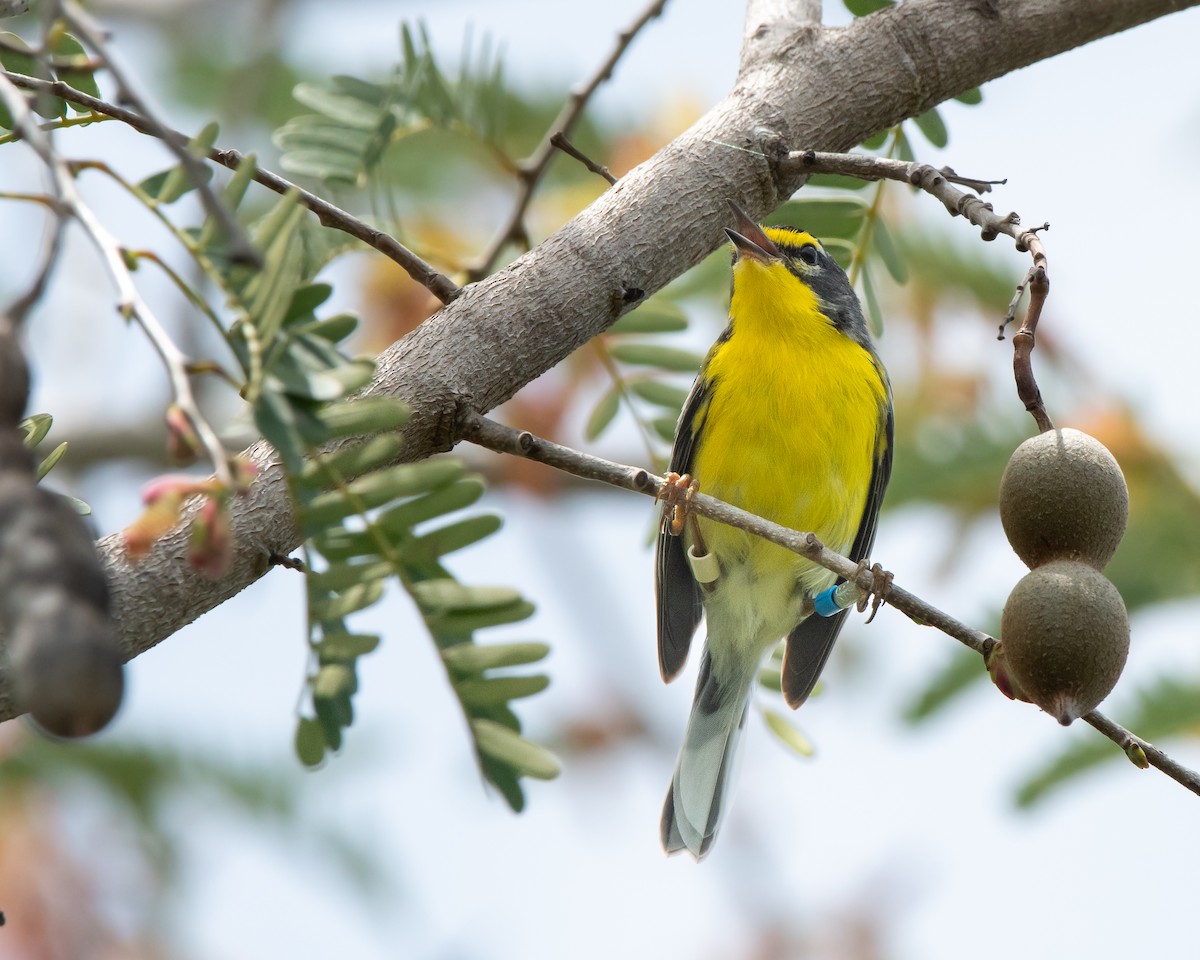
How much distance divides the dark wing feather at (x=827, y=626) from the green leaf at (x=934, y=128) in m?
1.57

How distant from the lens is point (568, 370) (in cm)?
667

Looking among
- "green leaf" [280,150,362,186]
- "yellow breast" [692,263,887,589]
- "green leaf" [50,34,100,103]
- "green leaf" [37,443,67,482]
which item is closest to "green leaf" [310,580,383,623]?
"green leaf" [37,443,67,482]

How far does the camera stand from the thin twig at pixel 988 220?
1.99 meters

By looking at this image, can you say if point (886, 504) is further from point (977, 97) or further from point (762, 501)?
point (977, 97)

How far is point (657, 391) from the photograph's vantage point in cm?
389

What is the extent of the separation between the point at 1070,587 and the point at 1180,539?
4084 millimetres

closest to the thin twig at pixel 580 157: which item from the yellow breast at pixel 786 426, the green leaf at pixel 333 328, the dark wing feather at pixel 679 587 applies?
the green leaf at pixel 333 328

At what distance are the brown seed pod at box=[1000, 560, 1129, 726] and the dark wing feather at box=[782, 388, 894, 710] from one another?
86.8 inches

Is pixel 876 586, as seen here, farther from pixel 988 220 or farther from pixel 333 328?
pixel 333 328

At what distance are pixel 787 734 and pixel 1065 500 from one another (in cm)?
150

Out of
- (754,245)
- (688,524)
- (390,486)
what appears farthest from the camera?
(754,245)

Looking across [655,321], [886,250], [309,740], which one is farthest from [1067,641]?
[655,321]

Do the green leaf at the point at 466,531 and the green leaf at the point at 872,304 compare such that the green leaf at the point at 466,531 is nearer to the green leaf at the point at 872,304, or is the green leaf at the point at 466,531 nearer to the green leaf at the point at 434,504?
the green leaf at the point at 434,504

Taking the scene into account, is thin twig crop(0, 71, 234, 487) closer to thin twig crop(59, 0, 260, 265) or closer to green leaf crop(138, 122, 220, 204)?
thin twig crop(59, 0, 260, 265)
